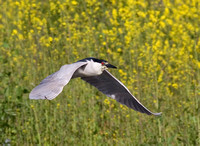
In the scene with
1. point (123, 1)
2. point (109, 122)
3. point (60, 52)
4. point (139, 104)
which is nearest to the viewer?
point (139, 104)

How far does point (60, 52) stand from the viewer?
18.5ft

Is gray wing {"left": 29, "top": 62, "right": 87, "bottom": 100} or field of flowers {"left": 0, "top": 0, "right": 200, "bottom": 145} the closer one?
gray wing {"left": 29, "top": 62, "right": 87, "bottom": 100}

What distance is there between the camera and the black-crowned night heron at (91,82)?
11.1 feet

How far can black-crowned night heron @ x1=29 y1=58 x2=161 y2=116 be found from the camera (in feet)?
11.1

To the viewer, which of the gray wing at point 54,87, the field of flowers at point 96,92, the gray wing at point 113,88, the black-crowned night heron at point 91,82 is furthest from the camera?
the gray wing at point 113,88

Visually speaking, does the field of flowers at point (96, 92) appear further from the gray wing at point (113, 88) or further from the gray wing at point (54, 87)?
the gray wing at point (54, 87)

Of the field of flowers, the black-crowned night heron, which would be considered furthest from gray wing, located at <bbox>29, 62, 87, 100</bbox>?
the field of flowers

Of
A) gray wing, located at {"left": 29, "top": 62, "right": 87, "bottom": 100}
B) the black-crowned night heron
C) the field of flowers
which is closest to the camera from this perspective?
gray wing, located at {"left": 29, "top": 62, "right": 87, "bottom": 100}

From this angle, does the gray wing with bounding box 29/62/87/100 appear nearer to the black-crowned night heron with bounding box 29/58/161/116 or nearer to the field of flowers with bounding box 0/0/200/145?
the black-crowned night heron with bounding box 29/58/161/116

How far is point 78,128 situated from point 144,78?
94 cm

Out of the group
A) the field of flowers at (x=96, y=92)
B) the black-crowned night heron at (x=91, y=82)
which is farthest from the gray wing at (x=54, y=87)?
the field of flowers at (x=96, y=92)

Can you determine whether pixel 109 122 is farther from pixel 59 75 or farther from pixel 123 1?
pixel 123 1

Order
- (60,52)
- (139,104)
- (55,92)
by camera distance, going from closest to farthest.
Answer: (55,92)
(139,104)
(60,52)

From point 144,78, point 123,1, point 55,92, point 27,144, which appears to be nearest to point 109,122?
point 144,78
